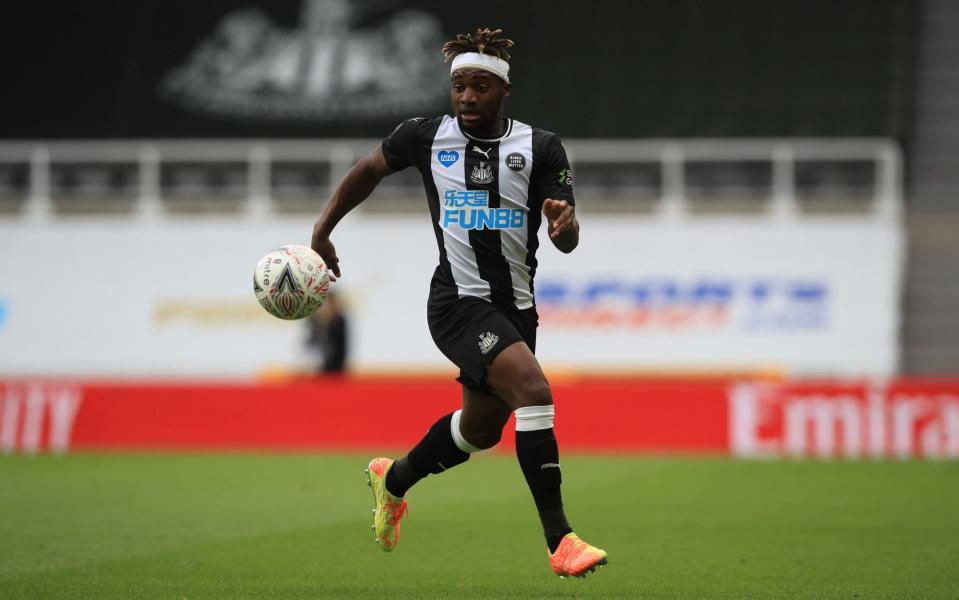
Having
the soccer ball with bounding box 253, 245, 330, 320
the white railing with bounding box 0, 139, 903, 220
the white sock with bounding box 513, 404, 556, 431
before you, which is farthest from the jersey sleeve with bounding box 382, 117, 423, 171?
the white railing with bounding box 0, 139, 903, 220

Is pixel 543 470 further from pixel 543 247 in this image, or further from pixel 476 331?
pixel 543 247

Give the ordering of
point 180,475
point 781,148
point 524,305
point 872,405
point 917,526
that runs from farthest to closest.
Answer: point 781,148 < point 872,405 < point 180,475 < point 917,526 < point 524,305

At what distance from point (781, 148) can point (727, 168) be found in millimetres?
956

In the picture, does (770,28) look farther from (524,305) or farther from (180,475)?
(524,305)

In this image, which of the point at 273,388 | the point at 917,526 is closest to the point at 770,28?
the point at 273,388

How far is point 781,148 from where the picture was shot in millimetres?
23172

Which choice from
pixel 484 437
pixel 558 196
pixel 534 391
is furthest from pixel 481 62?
pixel 484 437

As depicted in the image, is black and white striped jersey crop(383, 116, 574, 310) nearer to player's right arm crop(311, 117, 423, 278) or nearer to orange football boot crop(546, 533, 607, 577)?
player's right arm crop(311, 117, 423, 278)

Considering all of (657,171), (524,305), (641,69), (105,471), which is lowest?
(105,471)

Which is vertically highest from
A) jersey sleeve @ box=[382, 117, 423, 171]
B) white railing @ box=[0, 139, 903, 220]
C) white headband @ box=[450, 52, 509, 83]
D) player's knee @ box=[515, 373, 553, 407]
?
white railing @ box=[0, 139, 903, 220]

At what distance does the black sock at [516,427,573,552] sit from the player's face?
54.9 inches

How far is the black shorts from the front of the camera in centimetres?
621

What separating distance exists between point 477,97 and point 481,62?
0.52 ft

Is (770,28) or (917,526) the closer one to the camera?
(917,526)
